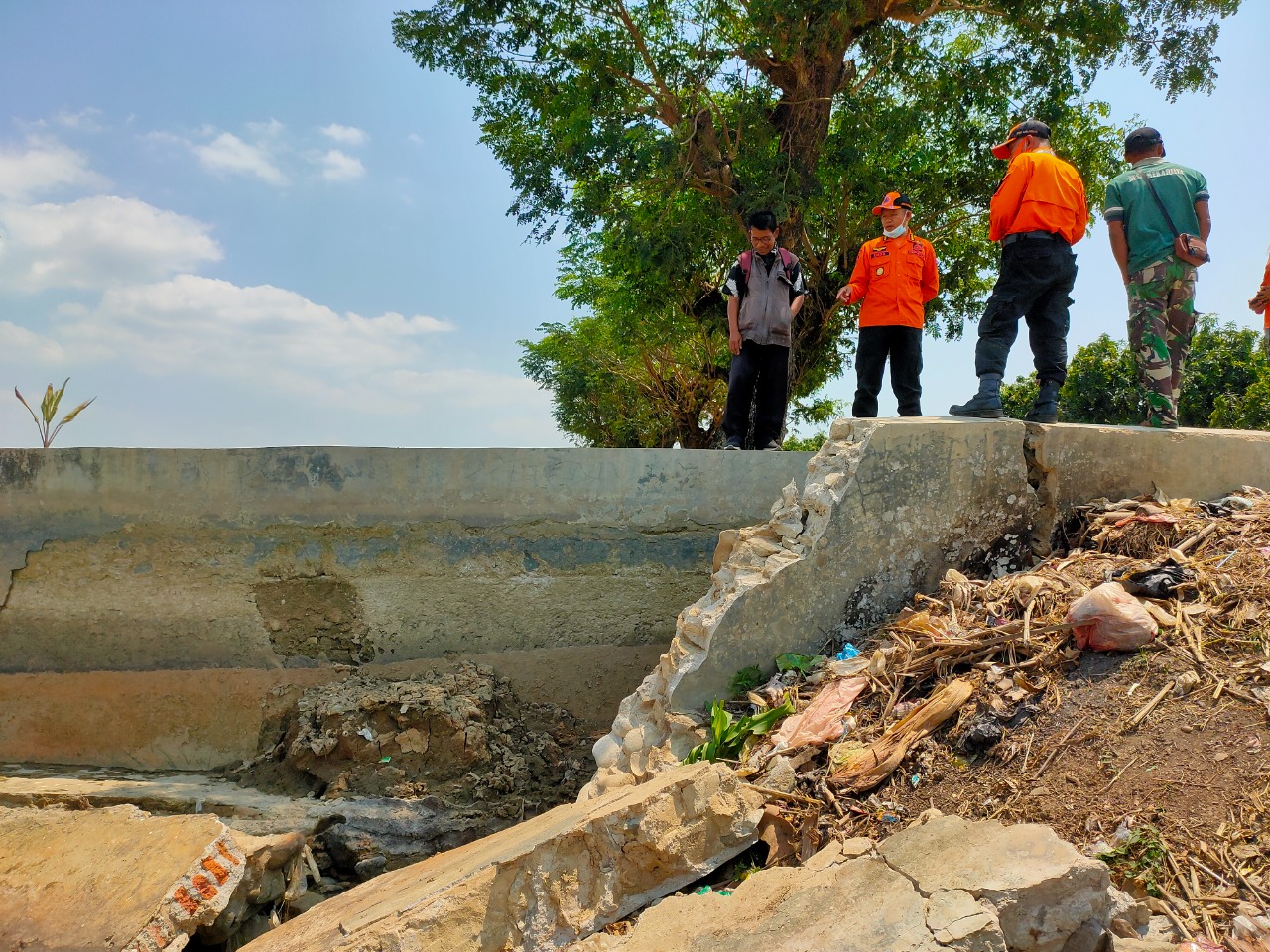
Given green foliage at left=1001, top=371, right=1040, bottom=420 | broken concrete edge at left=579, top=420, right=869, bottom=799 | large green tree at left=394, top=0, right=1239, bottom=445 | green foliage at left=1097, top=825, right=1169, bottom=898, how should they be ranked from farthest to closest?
green foliage at left=1001, top=371, right=1040, bottom=420
large green tree at left=394, top=0, right=1239, bottom=445
broken concrete edge at left=579, top=420, right=869, bottom=799
green foliage at left=1097, top=825, right=1169, bottom=898

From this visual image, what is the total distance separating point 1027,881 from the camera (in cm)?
204

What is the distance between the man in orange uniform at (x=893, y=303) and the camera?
5207mm

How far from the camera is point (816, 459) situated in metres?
3.99

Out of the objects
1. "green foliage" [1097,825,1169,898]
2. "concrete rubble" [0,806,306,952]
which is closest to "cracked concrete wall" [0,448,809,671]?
"concrete rubble" [0,806,306,952]

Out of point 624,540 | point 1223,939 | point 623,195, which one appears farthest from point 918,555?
point 623,195

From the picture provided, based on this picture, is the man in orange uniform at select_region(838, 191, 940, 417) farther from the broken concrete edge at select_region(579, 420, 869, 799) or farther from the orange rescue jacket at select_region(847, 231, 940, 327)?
the broken concrete edge at select_region(579, 420, 869, 799)

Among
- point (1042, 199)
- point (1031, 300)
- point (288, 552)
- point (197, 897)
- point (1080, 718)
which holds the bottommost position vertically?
point (197, 897)

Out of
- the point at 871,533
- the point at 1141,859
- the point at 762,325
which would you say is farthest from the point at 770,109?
the point at 1141,859

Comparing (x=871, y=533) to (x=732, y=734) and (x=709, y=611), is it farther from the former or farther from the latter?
(x=732, y=734)

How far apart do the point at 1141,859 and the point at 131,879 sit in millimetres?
3212

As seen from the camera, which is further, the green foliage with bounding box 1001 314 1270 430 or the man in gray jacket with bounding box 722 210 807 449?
the green foliage with bounding box 1001 314 1270 430

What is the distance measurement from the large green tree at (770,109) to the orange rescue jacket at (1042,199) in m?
3.47

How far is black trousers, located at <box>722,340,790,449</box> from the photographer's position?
5477mm

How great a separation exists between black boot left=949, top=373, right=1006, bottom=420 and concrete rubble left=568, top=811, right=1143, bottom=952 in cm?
239
